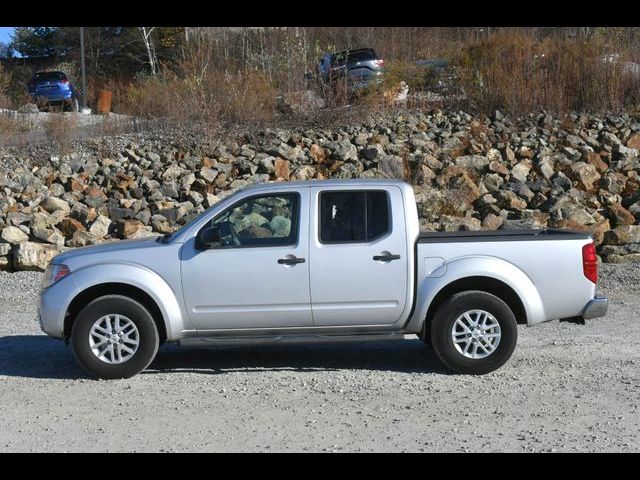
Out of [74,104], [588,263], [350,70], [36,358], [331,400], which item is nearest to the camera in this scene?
[331,400]

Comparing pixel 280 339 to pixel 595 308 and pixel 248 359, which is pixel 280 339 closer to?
pixel 248 359

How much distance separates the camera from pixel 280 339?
8.97m

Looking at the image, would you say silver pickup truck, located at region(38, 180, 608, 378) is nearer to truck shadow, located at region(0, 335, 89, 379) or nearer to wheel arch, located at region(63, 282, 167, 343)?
wheel arch, located at region(63, 282, 167, 343)

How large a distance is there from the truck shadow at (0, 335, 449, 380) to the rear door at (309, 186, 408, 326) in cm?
68

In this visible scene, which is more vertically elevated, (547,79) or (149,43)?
(149,43)

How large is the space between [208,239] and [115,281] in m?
0.92

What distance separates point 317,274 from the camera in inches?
351

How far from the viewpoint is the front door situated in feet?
29.2

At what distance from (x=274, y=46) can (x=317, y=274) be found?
2562 centimetres

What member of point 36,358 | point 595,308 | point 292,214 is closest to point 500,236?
point 595,308

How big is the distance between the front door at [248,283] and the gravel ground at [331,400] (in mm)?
555

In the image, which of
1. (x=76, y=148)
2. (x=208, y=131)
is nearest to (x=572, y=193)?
(x=208, y=131)

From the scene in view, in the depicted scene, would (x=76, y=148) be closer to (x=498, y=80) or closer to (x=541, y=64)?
(x=498, y=80)

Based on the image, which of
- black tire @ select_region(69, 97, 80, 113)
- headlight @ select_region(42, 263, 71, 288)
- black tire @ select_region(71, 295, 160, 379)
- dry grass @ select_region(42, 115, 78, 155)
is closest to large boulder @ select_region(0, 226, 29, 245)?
dry grass @ select_region(42, 115, 78, 155)
